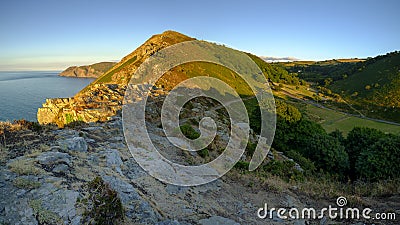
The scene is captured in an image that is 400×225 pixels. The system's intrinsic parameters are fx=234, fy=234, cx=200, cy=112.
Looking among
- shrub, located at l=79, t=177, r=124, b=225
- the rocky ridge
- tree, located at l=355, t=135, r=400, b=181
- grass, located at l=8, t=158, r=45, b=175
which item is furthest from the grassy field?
grass, located at l=8, t=158, r=45, b=175

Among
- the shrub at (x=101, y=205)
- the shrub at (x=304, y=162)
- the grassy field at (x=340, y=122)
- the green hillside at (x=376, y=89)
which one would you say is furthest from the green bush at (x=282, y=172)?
the green hillside at (x=376, y=89)

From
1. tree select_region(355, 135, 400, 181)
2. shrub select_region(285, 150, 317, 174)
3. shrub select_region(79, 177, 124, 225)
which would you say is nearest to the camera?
shrub select_region(79, 177, 124, 225)

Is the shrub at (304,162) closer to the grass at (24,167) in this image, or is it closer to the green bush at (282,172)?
the green bush at (282,172)

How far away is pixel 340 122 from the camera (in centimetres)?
6912

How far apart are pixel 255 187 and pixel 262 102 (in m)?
28.9

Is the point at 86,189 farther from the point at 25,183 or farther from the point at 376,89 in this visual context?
the point at 376,89

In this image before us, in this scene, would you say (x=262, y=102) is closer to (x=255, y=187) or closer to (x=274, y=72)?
(x=255, y=187)

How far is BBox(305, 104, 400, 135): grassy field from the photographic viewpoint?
206 ft

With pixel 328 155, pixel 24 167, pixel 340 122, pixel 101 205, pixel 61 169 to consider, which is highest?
pixel 24 167

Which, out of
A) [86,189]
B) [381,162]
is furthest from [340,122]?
[86,189]

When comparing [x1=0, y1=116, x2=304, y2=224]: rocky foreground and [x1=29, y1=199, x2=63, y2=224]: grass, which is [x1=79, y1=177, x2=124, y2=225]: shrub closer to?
[x1=0, y1=116, x2=304, y2=224]: rocky foreground

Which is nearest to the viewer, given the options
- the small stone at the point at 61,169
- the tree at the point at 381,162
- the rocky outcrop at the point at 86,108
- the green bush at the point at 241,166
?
the small stone at the point at 61,169

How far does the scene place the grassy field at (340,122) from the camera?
62.9m

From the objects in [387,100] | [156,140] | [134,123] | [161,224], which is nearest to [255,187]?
[161,224]
